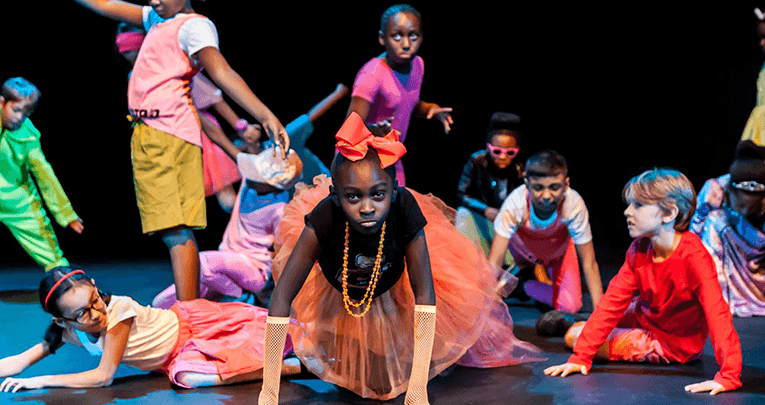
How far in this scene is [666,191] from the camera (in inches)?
86.4

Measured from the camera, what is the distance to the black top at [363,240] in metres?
1.86

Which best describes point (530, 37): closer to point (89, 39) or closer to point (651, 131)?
point (651, 131)

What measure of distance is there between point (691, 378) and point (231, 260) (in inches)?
77.9

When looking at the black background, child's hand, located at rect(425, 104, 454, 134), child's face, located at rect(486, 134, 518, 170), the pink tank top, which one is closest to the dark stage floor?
the pink tank top

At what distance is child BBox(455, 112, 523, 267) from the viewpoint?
3.68m

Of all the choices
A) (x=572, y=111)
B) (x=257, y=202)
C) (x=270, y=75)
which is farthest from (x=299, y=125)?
(x=572, y=111)

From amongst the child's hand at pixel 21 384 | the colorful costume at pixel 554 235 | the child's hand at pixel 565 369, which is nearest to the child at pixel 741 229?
the colorful costume at pixel 554 235

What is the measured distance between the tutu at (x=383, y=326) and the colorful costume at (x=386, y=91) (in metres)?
0.64

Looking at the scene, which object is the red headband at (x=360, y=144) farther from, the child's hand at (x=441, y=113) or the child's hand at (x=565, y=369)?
the child's hand at (x=441, y=113)

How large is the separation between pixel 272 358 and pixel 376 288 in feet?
1.32

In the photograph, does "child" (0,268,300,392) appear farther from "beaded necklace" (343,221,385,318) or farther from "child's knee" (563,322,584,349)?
"child's knee" (563,322,584,349)

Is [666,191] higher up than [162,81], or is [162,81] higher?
[162,81]

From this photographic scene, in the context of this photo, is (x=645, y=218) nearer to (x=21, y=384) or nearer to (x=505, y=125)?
(x=505, y=125)

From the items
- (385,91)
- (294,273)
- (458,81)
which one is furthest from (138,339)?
(458,81)
